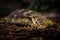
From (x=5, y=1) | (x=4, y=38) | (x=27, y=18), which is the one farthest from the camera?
(x=5, y=1)

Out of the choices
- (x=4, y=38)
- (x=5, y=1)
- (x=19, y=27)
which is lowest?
(x=4, y=38)

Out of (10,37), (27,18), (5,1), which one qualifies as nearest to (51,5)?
(5,1)

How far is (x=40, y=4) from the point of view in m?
6.67

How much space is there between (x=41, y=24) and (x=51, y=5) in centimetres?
393

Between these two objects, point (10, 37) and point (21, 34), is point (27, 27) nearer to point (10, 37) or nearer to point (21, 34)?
point (21, 34)

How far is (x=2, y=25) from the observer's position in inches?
96.6

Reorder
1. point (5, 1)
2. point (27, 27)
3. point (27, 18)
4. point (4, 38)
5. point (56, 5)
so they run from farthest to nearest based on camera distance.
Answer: point (5, 1)
point (56, 5)
point (27, 18)
point (27, 27)
point (4, 38)

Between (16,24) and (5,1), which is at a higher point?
(5,1)

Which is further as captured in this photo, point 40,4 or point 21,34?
point 40,4

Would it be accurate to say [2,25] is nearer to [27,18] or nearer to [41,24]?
[27,18]

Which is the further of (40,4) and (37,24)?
(40,4)

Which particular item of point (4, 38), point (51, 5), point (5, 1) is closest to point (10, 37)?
point (4, 38)

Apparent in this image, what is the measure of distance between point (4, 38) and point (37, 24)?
0.59m

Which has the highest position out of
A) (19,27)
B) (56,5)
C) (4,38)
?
(56,5)
